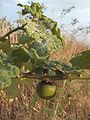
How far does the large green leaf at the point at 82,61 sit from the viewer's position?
863 mm

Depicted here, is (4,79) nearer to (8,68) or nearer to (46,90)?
(8,68)

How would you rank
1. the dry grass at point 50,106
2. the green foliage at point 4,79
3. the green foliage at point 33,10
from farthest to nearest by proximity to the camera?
1. the dry grass at point 50,106
2. the green foliage at point 33,10
3. the green foliage at point 4,79

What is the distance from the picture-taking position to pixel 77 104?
4.35 metres

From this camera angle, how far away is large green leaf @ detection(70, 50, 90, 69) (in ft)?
2.83

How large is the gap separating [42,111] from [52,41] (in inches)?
124

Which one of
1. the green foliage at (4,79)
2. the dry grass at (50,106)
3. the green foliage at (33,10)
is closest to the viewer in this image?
the green foliage at (4,79)

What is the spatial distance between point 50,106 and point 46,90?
3.19 metres

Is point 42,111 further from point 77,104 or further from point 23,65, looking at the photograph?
point 23,65

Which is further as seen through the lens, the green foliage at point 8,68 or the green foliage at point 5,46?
the green foliage at point 5,46

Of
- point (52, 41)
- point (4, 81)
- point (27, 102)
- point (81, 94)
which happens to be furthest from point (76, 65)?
point (81, 94)

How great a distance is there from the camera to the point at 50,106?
13.2 feet

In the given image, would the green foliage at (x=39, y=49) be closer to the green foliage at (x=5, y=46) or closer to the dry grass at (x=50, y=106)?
the green foliage at (x=5, y=46)

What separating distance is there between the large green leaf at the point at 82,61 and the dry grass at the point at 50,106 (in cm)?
267

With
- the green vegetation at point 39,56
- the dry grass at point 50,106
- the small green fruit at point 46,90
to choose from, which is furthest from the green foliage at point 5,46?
the dry grass at point 50,106
